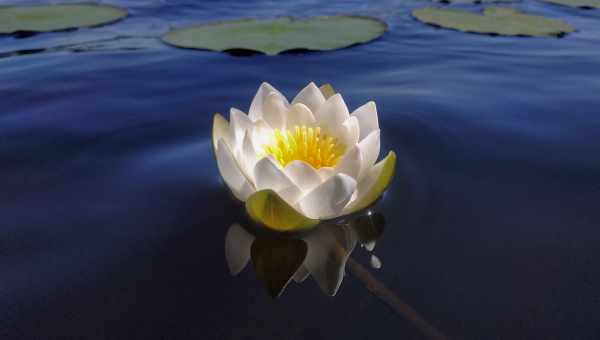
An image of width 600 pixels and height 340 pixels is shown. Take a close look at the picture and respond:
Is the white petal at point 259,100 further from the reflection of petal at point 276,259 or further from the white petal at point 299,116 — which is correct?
the reflection of petal at point 276,259

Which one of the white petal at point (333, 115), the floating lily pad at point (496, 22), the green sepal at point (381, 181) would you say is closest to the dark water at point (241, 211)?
the green sepal at point (381, 181)

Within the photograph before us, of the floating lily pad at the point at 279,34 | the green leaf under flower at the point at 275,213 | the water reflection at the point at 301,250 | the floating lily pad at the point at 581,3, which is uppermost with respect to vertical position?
the floating lily pad at the point at 581,3

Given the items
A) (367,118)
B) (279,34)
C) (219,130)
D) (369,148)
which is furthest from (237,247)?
(279,34)

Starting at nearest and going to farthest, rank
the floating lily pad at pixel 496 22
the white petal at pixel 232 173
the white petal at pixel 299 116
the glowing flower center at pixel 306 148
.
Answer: the white petal at pixel 232 173, the glowing flower center at pixel 306 148, the white petal at pixel 299 116, the floating lily pad at pixel 496 22

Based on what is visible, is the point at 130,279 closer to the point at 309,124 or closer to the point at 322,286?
the point at 322,286

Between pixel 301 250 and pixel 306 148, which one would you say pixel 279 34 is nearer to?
pixel 306 148

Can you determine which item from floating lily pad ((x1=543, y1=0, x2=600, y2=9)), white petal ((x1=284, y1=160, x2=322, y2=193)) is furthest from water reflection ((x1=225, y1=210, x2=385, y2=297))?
floating lily pad ((x1=543, y1=0, x2=600, y2=9))

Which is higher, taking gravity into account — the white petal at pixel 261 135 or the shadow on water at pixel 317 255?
the white petal at pixel 261 135
